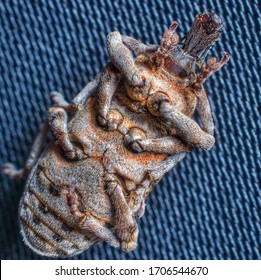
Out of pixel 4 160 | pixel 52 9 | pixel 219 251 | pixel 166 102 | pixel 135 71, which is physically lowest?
pixel 219 251

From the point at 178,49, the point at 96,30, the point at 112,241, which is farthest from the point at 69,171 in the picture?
the point at 96,30

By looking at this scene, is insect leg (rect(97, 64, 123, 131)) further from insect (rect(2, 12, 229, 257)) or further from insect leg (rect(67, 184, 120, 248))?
insect leg (rect(67, 184, 120, 248))

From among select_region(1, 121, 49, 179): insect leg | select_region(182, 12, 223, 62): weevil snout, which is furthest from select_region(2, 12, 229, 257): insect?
select_region(1, 121, 49, 179): insect leg

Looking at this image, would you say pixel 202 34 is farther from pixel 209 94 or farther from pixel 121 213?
pixel 121 213

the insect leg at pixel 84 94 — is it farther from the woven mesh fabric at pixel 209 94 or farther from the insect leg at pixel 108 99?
the woven mesh fabric at pixel 209 94

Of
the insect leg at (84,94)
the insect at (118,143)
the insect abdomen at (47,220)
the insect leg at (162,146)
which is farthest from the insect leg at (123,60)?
the insect abdomen at (47,220)

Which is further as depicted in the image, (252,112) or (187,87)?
(252,112)

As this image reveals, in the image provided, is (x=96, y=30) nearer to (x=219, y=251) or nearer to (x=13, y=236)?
(x=13, y=236)

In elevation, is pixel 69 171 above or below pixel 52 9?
below
